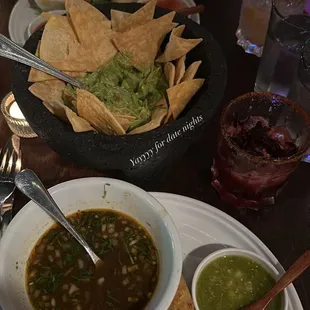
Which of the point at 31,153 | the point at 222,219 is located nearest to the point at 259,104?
the point at 222,219

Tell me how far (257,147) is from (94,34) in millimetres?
522

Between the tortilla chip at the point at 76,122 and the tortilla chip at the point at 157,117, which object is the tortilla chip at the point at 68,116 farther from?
the tortilla chip at the point at 157,117

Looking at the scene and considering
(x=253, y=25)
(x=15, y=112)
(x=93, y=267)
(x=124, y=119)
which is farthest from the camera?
(x=253, y=25)

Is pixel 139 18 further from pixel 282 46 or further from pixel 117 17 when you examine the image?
pixel 282 46

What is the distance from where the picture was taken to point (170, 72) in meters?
1.26

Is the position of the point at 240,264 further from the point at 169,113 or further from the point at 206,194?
the point at 169,113

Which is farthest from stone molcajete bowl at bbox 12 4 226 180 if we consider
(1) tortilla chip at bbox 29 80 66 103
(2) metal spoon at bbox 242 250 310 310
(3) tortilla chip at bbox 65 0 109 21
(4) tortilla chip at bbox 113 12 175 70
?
(2) metal spoon at bbox 242 250 310 310

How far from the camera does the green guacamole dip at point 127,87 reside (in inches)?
49.0

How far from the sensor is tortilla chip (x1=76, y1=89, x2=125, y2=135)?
3.69ft

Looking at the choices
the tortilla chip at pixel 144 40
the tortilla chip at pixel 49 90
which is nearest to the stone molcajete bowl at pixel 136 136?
the tortilla chip at pixel 49 90

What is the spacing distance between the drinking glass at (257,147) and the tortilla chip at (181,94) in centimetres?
11

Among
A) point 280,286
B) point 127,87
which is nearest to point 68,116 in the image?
point 127,87

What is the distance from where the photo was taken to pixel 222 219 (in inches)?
47.8

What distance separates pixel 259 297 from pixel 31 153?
726mm
